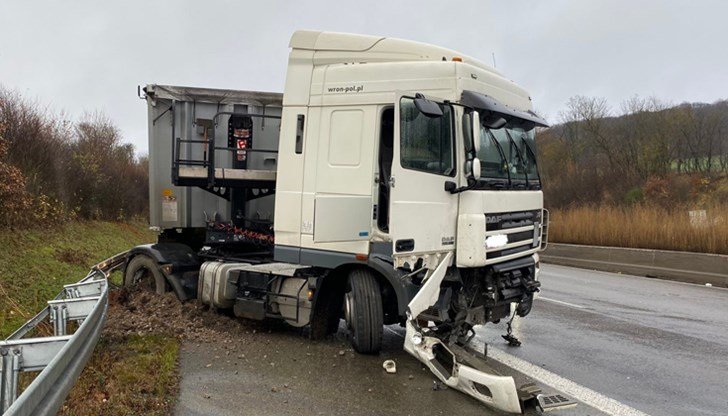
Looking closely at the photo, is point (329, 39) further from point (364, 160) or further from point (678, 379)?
point (678, 379)

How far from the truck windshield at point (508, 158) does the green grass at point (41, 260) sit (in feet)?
18.5

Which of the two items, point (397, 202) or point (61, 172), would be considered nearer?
point (397, 202)

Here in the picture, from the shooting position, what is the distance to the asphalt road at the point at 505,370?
178 inches

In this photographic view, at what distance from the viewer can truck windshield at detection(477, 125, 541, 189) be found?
5.48 m

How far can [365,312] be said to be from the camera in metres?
5.50

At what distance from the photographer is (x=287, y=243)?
20.1 ft

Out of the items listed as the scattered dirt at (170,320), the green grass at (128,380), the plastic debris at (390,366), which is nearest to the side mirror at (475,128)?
the plastic debris at (390,366)

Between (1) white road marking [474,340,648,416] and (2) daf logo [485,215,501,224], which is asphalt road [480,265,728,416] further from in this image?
(2) daf logo [485,215,501,224]

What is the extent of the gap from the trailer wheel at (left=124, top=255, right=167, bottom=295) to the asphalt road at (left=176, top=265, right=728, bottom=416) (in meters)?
1.75

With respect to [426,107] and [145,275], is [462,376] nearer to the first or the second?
[426,107]

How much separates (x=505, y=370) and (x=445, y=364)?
3.09ft

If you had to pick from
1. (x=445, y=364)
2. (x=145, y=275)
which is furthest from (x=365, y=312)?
(x=145, y=275)

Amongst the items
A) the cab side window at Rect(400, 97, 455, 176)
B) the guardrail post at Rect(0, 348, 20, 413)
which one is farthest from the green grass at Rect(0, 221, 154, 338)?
the cab side window at Rect(400, 97, 455, 176)

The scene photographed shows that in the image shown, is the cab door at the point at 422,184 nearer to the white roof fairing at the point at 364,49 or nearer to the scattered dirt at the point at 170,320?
the white roof fairing at the point at 364,49
